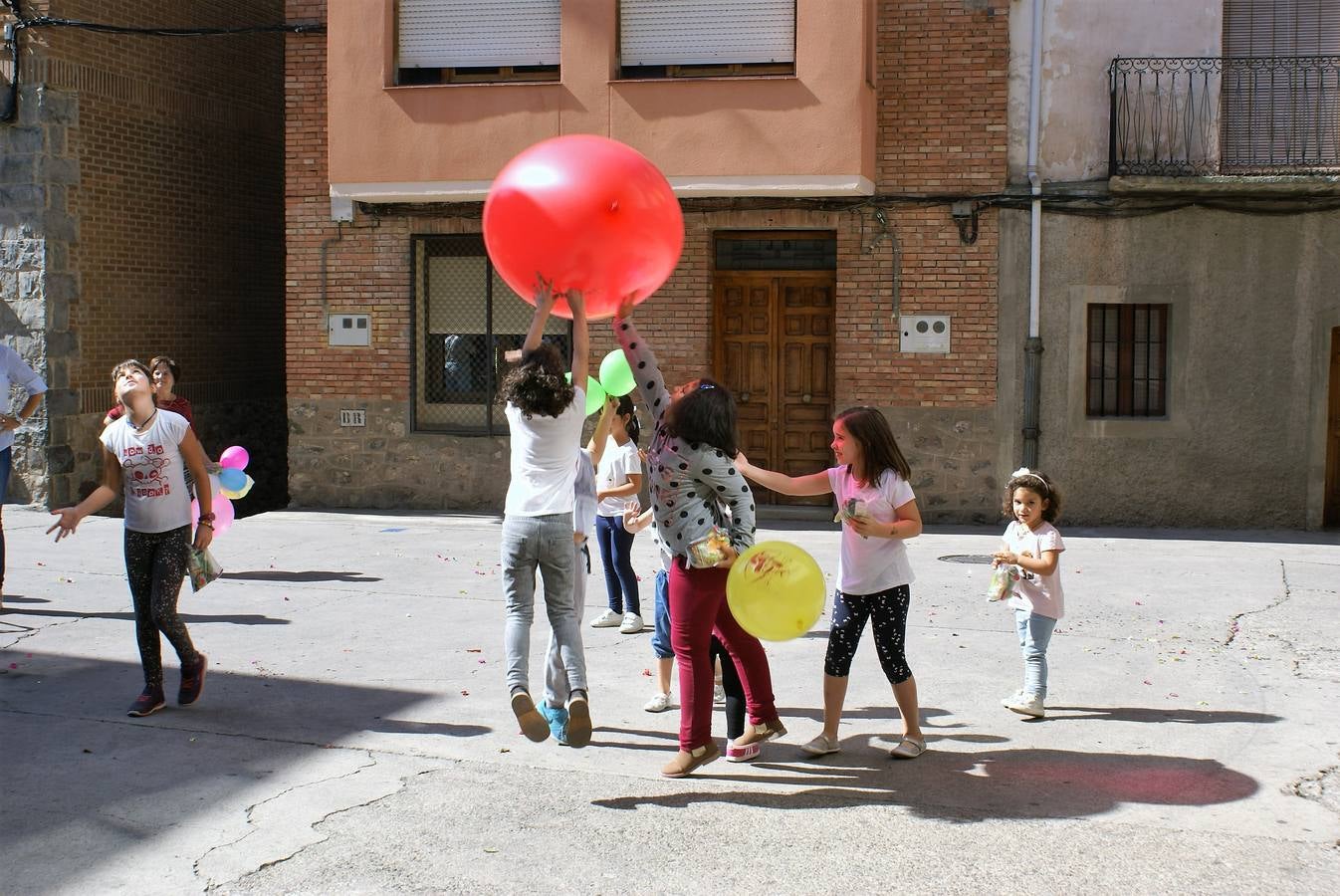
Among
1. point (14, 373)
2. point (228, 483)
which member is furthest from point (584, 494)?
point (14, 373)

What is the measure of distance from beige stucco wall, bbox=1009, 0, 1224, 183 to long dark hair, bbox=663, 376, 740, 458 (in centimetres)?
897

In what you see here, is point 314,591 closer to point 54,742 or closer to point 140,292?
point 54,742

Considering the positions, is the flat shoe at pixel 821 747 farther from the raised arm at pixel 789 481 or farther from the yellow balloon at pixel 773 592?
the raised arm at pixel 789 481

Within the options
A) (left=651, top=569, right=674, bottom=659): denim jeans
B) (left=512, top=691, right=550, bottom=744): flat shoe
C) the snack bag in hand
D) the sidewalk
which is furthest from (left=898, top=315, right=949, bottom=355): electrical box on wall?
(left=512, top=691, right=550, bottom=744): flat shoe

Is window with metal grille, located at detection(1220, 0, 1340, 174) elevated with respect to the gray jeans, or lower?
elevated

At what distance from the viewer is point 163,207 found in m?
15.7

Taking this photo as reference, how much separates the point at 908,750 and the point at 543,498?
6.06 ft

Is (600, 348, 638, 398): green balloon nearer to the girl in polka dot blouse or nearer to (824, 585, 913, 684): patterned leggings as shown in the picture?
the girl in polka dot blouse

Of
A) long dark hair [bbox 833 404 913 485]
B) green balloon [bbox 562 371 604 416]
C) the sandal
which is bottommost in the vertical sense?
the sandal

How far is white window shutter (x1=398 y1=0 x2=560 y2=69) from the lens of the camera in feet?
44.8

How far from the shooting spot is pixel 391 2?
13859 millimetres

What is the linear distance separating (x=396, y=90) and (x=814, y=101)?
4.13m

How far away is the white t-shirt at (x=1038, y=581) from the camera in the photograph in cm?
640

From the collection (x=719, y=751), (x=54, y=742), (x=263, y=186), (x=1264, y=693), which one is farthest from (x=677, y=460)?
(x=263, y=186)
